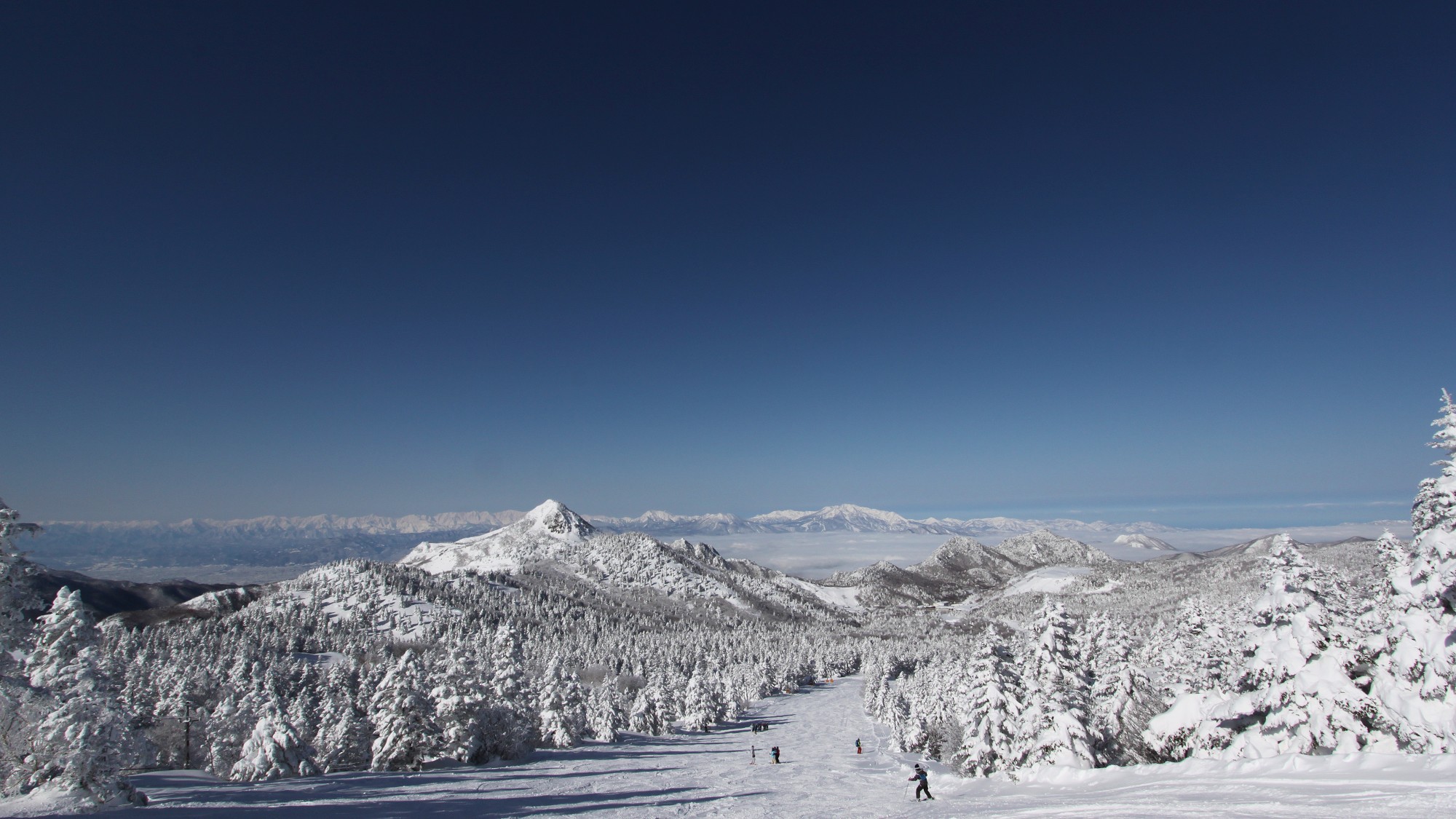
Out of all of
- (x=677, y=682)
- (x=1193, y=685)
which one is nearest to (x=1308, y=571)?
(x=1193, y=685)

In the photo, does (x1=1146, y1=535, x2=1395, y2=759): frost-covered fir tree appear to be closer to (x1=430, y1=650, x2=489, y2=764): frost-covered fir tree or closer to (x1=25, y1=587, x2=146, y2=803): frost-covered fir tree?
(x1=25, y1=587, x2=146, y2=803): frost-covered fir tree

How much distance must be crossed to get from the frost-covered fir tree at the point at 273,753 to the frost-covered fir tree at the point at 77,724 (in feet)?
67.7

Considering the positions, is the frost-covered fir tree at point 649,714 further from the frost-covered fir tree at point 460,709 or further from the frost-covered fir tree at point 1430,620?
the frost-covered fir tree at point 1430,620

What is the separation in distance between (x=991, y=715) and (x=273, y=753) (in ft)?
156

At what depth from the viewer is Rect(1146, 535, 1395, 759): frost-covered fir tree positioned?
67.1ft

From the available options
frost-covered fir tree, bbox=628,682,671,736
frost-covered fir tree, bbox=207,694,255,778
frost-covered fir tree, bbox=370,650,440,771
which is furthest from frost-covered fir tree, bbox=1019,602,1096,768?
frost-covered fir tree, bbox=628,682,671,736

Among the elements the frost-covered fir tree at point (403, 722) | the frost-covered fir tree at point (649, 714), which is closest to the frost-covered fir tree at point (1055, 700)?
the frost-covered fir tree at point (403, 722)

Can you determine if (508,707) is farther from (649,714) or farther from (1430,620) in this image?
(1430,620)

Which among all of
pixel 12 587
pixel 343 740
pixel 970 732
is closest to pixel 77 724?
pixel 12 587

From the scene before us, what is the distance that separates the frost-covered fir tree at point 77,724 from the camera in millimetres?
21562

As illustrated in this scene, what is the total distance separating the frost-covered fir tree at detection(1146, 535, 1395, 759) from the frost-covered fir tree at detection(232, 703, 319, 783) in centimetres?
5212

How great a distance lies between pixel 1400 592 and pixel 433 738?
50.8 m

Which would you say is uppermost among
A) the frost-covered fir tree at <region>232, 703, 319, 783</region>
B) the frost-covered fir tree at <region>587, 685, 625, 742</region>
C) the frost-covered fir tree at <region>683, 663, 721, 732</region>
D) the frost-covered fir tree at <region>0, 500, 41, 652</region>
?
the frost-covered fir tree at <region>0, 500, 41, 652</region>

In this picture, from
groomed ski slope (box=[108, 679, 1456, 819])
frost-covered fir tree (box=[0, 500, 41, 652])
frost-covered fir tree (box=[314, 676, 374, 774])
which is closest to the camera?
groomed ski slope (box=[108, 679, 1456, 819])
